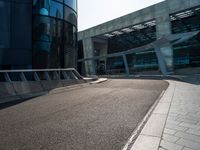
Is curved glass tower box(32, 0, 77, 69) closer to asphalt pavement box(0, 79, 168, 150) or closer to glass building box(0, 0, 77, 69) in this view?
glass building box(0, 0, 77, 69)

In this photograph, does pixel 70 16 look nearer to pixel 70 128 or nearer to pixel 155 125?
pixel 70 128

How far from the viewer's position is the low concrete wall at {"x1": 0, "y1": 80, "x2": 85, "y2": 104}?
328 inches

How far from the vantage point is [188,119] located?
471 cm

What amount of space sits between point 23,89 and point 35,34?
19.2 feet

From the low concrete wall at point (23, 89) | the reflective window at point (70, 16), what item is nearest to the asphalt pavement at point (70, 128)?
the low concrete wall at point (23, 89)

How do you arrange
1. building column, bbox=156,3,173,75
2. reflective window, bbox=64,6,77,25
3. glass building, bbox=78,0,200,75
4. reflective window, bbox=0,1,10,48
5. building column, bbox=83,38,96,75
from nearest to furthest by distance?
reflective window, bbox=0,1,10,48 → reflective window, bbox=64,6,77,25 → glass building, bbox=78,0,200,75 → building column, bbox=156,3,173,75 → building column, bbox=83,38,96,75

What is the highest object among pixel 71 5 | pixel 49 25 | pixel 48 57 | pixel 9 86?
pixel 71 5

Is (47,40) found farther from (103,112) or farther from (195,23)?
(195,23)

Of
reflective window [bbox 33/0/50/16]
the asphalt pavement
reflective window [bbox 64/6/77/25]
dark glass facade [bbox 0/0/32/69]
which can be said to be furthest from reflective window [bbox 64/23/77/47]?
the asphalt pavement

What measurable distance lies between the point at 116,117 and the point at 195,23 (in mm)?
39678

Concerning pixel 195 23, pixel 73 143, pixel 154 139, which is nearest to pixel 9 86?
pixel 73 143

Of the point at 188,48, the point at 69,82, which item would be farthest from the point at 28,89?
the point at 188,48

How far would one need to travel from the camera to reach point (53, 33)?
48.5 feet

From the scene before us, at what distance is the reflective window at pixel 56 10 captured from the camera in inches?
578
